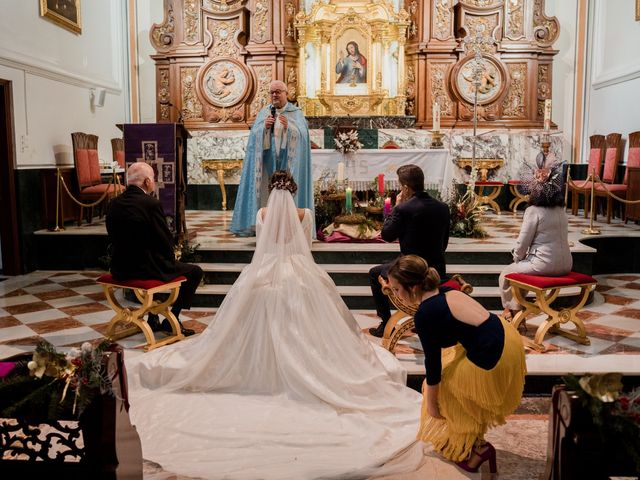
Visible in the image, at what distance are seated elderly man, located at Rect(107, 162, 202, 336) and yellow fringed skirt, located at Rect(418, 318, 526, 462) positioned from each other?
9.32ft

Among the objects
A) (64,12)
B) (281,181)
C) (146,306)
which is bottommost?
(146,306)

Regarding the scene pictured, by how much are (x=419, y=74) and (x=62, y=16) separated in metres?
A: 6.36

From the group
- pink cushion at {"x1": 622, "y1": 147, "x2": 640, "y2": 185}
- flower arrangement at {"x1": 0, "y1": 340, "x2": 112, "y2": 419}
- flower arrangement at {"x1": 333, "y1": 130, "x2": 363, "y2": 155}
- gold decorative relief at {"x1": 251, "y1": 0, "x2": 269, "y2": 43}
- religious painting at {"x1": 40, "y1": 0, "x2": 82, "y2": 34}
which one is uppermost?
gold decorative relief at {"x1": 251, "y1": 0, "x2": 269, "y2": 43}

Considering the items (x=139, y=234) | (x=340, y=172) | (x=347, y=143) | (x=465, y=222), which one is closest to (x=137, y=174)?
(x=139, y=234)

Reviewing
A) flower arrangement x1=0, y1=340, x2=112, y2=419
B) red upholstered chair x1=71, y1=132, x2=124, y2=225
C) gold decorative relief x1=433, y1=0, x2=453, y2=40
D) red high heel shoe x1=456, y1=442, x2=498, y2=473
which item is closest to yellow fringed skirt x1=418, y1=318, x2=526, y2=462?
red high heel shoe x1=456, y1=442, x2=498, y2=473

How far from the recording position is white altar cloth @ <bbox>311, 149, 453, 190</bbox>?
9523mm

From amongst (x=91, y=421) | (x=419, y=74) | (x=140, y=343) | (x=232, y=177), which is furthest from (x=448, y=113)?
(x=91, y=421)

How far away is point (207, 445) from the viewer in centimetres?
349

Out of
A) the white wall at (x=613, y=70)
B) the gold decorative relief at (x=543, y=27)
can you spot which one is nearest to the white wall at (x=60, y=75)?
the gold decorative relief at (x=543, y=27)

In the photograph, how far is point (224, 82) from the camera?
12273 millimetres

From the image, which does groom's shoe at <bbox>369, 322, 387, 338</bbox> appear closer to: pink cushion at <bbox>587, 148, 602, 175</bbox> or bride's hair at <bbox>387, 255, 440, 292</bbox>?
bride's hair at <bbox>387, 255, 440, 292</bbox>

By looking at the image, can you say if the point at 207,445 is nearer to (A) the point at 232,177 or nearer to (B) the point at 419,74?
(A) the point at 232,177

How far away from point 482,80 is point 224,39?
4.98m

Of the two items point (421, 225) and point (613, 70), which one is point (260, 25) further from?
point (421, 225)
